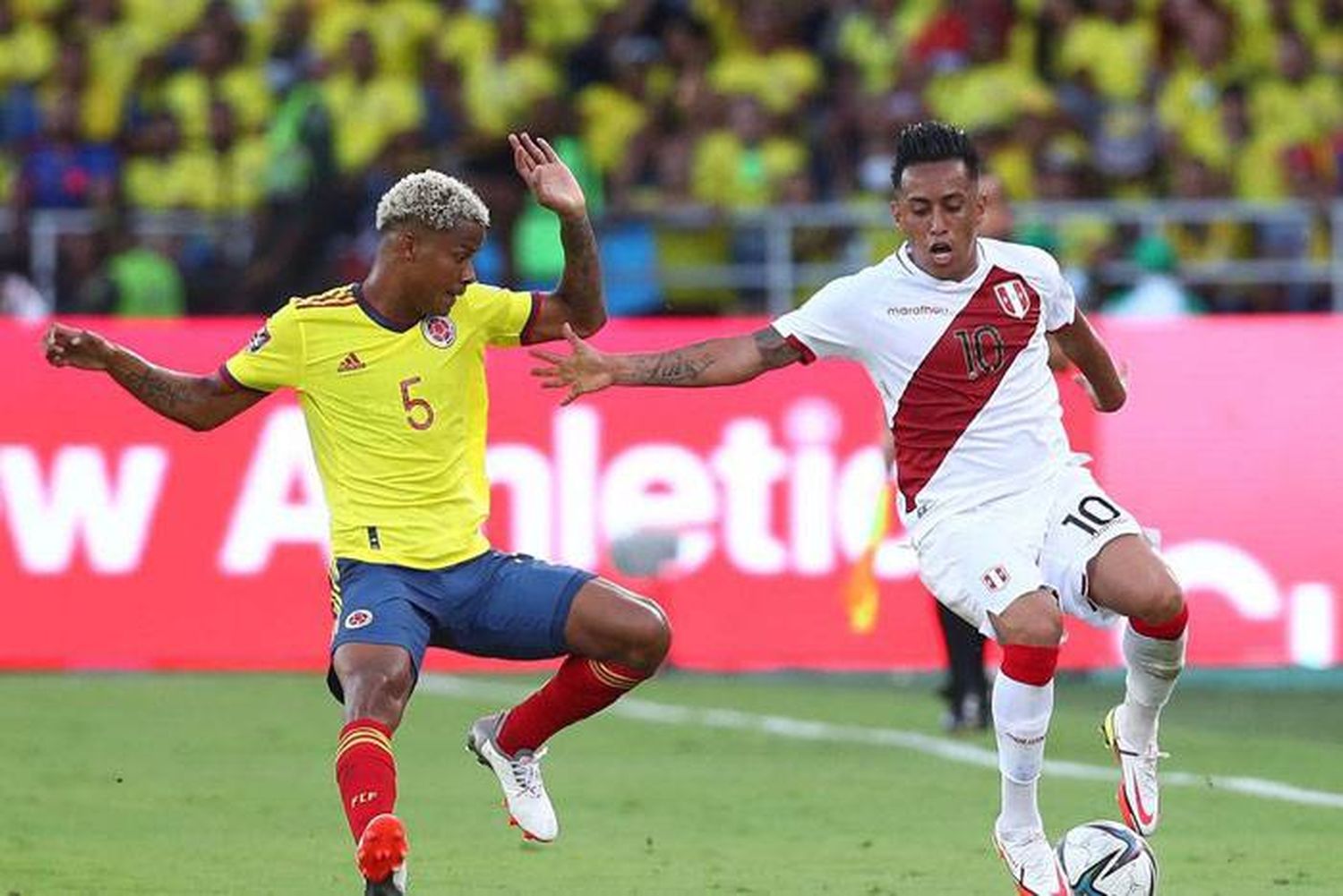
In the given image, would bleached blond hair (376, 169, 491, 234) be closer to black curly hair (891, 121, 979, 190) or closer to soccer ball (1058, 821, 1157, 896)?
black curly hair (891, 121, 979, 190)

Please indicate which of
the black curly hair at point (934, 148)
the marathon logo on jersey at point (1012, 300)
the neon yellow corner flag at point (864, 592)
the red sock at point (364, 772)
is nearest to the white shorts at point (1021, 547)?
the marathon logo on jersey at point (1012, 300)

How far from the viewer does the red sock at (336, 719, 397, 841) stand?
26.4 feet

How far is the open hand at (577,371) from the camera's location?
8.65 m

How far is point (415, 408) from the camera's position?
9023 millimetres

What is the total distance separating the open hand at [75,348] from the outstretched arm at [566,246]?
133 cm

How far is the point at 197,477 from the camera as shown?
51.5 feet

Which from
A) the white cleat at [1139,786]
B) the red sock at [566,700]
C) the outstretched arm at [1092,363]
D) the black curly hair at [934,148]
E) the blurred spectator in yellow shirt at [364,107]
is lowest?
the white cleat at [1139,786]

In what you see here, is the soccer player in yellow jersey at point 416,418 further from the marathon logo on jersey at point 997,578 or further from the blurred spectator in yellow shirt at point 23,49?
the blurred spectator in yellow shirt at point 23,49

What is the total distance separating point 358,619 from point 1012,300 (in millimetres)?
2212

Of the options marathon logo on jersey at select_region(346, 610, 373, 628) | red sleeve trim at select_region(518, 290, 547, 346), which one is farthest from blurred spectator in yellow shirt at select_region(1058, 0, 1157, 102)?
marathon logo on jersey at select_region(346, 610, 373, 628)

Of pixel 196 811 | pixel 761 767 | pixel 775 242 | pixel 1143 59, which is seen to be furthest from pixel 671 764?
pixel 1143 59

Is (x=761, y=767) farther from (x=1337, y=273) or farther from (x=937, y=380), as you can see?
(x=1337, y=273)

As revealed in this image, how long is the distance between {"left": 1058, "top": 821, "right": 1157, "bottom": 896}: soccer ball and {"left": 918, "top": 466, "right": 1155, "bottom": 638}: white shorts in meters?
0.67

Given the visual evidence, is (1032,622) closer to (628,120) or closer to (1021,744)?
(1021,744)
